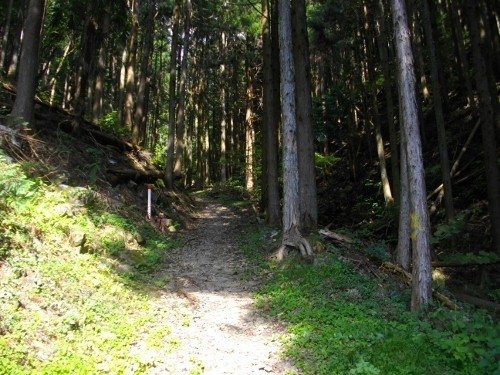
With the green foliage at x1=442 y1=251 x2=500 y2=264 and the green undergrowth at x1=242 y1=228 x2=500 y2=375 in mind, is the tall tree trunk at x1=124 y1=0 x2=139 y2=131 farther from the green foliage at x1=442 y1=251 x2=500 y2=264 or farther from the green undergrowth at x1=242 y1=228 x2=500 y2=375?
the green foliage at x1=442 y1=251 x2=500 y2=264

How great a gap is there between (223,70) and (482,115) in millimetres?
22765

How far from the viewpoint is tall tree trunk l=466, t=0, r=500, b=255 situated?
1053cm

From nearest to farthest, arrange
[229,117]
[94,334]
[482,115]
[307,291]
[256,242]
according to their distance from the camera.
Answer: [94,334], [307,291], [482,115], [256,242], [229,117]

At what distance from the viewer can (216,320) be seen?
6496 mm

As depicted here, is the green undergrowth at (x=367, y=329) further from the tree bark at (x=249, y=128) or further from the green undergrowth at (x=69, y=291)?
the tree bark at (x=249, y=128)

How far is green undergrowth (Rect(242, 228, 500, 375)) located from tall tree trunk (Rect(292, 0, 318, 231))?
296cm

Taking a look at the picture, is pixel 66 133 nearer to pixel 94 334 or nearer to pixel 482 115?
pixel 94 334

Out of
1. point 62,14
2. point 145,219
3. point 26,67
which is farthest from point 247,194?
point 26,67

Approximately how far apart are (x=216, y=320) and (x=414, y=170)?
4201 mm

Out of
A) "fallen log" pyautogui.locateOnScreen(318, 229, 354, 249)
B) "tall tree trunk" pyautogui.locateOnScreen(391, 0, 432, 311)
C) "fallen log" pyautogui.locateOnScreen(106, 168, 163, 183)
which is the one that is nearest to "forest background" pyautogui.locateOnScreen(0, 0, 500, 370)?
"tall tree trunk" pyautogui.locateOnScreen(391, 0, 432, 311)

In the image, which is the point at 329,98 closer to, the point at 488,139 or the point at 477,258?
the point at 488,139

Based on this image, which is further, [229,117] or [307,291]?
[229,117]

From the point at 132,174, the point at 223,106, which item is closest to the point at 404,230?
the point at 132,174

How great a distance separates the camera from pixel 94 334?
16.4 feet
